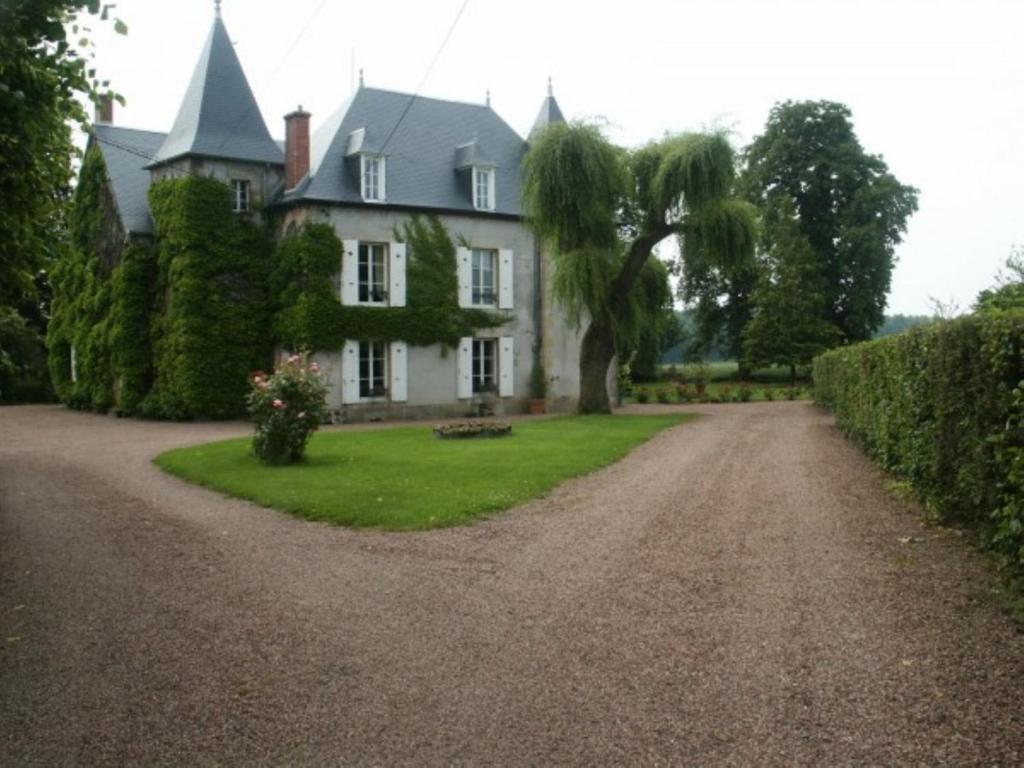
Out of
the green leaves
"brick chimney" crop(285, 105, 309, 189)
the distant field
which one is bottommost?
the distant field

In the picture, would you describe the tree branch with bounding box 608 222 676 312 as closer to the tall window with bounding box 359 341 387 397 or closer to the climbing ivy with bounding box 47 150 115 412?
the tall window with bounding box 359 341 387 397

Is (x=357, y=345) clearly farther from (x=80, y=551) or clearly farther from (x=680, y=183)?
(x=80, y=551)

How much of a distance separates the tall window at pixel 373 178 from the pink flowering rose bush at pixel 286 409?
466 inches

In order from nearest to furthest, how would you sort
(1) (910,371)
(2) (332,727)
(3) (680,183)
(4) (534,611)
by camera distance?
(2) (332,727) < (4) (534,611) < (1) (910,371) < (3) (680,183)

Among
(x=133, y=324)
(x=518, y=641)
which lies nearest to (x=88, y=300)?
(x=133, y=324)

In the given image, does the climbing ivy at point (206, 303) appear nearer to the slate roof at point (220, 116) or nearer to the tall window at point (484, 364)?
the slate roof at point (220, 116)

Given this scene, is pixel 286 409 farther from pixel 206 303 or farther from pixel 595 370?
pixel 595 370

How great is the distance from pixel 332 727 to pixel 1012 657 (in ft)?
11.1

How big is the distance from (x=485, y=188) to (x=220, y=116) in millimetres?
7464

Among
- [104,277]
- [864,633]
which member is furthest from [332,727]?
[104,277]

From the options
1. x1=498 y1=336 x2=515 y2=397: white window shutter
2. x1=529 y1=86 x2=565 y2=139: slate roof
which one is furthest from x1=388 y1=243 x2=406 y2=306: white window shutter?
x1=529 y1=86 x2=565 y2=139: slate roof

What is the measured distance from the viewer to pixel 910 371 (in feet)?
31.2

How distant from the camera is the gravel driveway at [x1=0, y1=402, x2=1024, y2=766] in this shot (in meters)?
3.94

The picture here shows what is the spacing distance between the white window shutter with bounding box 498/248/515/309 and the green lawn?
27.8 ft
